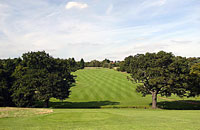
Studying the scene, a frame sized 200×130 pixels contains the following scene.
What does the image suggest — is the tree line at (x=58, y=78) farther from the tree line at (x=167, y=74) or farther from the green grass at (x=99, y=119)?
the green grass at (x=99, y=119)

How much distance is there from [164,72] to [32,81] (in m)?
29.5

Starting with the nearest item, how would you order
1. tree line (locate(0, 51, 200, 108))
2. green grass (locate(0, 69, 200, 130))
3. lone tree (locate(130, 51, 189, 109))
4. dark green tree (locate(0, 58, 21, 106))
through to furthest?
green grass (locate(0, 69, 200, 130)), lone tree (locate(130, 51, 189, 109)), tree line (locate(0, 51, 200, 108)), dark green tree (locate(0, 58, 21, 106))

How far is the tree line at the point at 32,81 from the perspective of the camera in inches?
1500

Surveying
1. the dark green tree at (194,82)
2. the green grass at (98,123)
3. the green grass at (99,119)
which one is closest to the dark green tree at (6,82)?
the green grass at (99,119)

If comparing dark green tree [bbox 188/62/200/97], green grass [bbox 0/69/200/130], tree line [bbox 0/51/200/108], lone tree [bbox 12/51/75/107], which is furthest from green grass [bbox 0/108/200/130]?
dark green tree [bbox 188/62/200/97]

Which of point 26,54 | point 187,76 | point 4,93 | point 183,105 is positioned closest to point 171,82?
point 187,76

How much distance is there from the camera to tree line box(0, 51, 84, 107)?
38094 millimetres

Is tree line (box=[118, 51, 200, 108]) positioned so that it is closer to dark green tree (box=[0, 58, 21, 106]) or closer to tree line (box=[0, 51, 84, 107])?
tree line (box=[0, 51, 84, 107])

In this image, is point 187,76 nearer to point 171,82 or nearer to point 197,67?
point 171,82

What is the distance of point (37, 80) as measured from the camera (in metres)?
38.4

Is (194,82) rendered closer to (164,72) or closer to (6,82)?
(164,72)

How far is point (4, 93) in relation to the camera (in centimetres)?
3853

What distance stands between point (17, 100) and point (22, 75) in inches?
236

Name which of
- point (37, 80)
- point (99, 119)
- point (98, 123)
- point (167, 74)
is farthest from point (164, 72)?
point (37, 80)
